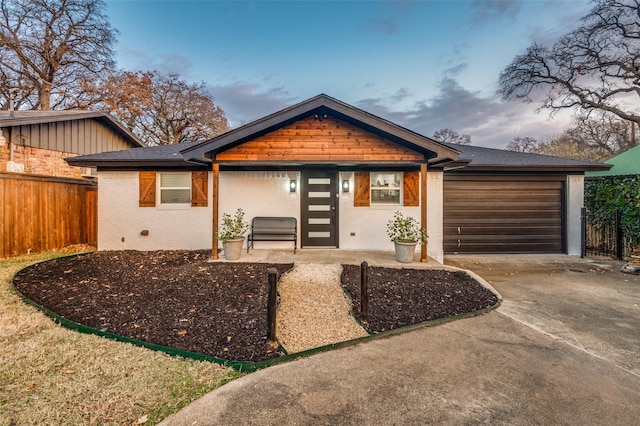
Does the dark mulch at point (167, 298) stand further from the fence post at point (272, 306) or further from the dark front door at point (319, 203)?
the dark front door at point (319, 203)

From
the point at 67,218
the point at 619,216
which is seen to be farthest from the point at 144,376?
the point at 619,216

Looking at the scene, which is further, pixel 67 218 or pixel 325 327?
pixel 67 218

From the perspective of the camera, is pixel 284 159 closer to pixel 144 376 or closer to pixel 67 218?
pixel 144 376

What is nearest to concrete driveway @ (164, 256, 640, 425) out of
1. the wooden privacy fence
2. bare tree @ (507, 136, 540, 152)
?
the wooden privacy fence

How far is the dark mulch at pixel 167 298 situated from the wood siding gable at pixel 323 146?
7.56 feet

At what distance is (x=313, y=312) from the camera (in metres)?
3.89

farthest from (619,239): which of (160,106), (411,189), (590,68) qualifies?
(160,106)

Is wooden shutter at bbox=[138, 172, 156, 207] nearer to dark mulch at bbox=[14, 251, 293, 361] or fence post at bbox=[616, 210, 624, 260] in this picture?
dark mulch at bbox=[14, 251, 293, 361]

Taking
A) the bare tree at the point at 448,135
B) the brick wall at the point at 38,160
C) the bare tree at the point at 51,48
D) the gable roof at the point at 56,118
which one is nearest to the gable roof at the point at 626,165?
the bare tree at the point at 448,135

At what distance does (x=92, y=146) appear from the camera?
12.6 meters

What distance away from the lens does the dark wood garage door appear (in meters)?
8.21

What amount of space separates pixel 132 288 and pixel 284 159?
355 centimetres

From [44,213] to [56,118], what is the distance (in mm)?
4747

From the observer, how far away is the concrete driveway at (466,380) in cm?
206
